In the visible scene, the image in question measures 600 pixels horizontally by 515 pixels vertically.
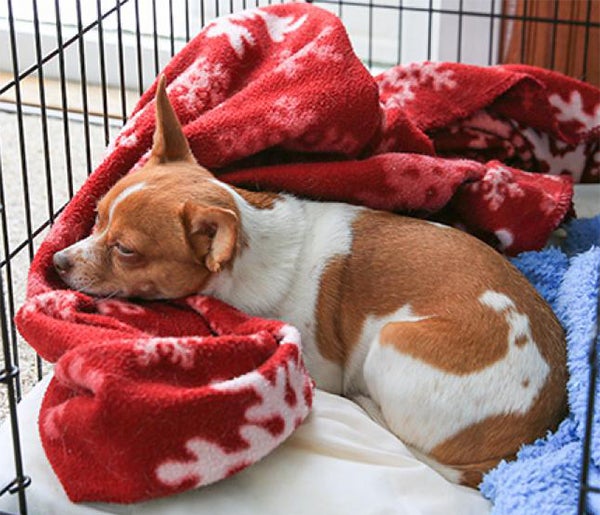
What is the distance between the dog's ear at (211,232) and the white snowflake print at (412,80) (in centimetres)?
79

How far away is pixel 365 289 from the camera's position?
2041 millimetres

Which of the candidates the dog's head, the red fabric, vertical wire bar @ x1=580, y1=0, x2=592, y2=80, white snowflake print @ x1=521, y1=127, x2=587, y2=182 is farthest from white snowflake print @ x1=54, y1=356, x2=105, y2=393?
vertical wire bar @ x1=580, y1=0, x2=592, y2=80

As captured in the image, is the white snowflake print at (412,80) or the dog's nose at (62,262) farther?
the white snowflake print at (412,80)

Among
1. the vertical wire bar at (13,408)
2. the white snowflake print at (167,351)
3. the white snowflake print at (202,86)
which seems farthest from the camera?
the white snowflake print at (202,86)

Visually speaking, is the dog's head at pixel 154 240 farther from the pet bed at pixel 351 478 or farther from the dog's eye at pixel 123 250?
the pet bed at pixel 351 478

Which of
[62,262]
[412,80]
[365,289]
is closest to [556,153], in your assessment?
[412,80]

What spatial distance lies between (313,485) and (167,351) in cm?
30

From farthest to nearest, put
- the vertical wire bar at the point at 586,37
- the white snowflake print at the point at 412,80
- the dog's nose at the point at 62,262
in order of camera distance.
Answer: the vertical wire bar at the point at 586,37 → the white snowflake print at the point at 412,80 → the dog's nose at the point at 62,262

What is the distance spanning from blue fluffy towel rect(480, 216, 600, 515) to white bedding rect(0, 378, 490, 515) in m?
0.07

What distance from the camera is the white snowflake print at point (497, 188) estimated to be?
233cm

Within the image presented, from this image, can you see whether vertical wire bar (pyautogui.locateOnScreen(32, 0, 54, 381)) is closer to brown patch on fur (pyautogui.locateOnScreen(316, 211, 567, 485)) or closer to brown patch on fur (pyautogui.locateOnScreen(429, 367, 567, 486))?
brown patch on fur (pyautogui.locateOnScreen(316, 211, 567, 485))

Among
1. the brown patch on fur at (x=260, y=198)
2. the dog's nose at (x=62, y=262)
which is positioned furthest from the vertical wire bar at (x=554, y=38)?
the dog's nose at (x=62, y=262)

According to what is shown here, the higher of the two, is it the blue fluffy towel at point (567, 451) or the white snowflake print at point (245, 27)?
the white snowflake print at point (245, 27)

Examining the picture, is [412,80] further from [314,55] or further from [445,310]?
[445,310]
